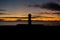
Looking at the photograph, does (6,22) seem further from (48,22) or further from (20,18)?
(48,22)
